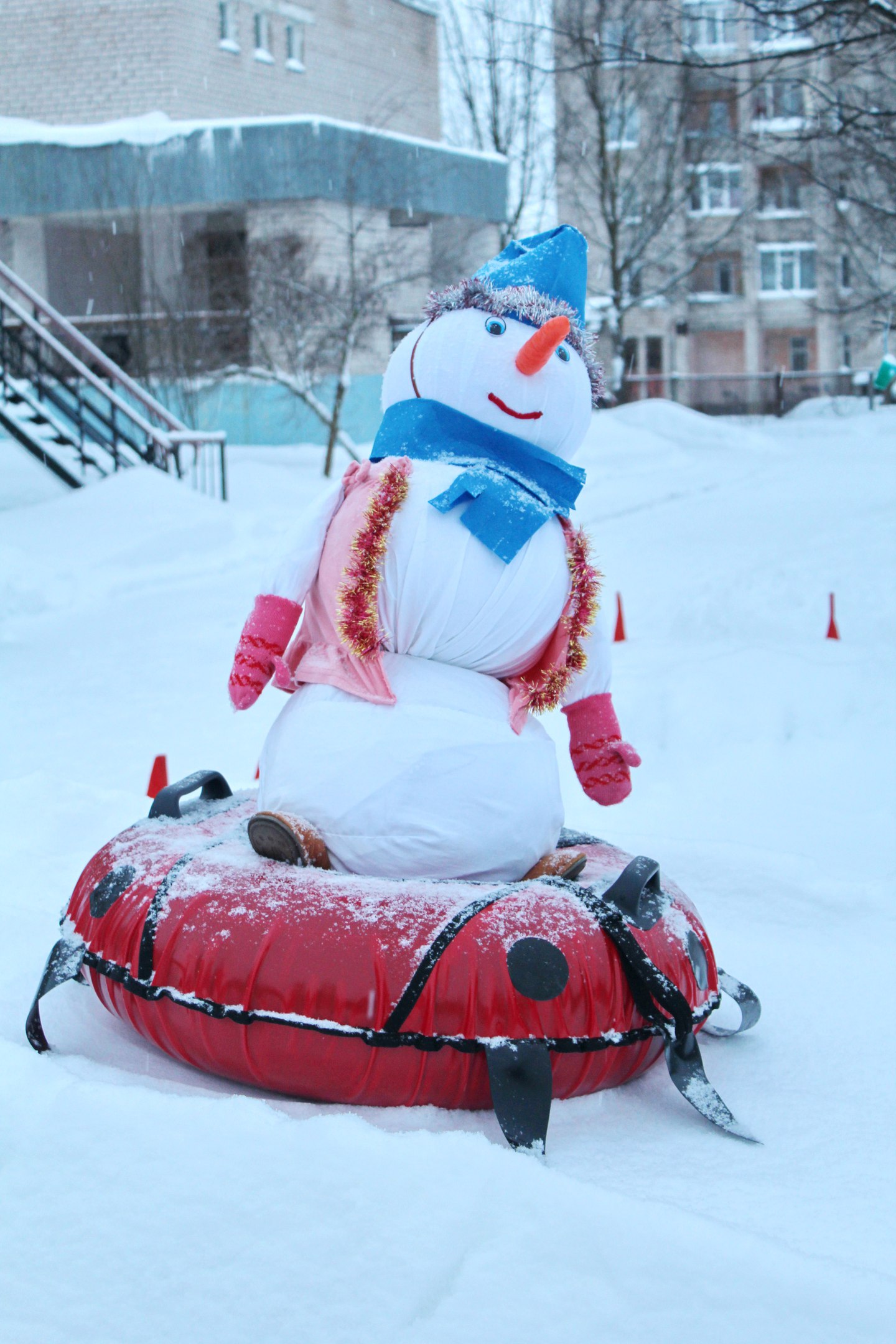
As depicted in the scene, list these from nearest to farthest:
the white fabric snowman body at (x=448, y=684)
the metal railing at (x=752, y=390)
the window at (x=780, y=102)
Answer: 1. the white fabric snowman body at (x=448, y=684)
2. the window at (x=780, y=102)
3. the metal railing at (x=752, y=390)

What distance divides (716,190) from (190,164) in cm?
2017

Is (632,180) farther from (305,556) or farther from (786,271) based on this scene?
(305,556)

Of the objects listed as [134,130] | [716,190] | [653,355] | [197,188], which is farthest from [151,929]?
[653,355]

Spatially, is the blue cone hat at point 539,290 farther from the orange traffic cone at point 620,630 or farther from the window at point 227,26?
the window at point 227,26

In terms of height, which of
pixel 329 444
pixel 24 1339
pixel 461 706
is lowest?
pixel 24 1339

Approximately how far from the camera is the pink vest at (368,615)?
269cm

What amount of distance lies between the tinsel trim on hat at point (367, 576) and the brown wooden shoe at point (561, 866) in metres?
0.61

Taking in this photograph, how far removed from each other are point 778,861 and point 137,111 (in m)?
22.0

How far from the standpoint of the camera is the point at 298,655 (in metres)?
2.96

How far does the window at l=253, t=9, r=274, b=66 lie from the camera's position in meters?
23.8

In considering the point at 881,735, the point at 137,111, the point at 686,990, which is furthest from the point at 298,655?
the point at 137,111

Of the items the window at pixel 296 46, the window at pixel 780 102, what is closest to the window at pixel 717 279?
the window at pixel 296 46

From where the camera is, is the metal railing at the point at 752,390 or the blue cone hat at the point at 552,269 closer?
the blue cone hat at the point at 552,269

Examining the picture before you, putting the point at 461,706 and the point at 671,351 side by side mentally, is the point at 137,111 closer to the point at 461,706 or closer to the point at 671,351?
the point at 671,351
